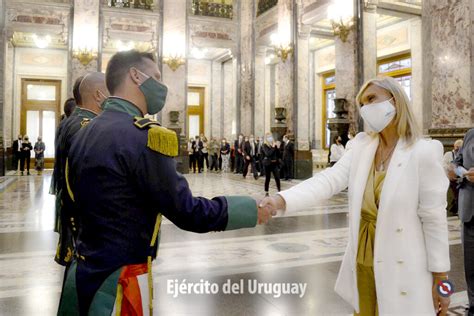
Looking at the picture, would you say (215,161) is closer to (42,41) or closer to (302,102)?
(302,102)

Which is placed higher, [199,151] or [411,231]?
[199,151]

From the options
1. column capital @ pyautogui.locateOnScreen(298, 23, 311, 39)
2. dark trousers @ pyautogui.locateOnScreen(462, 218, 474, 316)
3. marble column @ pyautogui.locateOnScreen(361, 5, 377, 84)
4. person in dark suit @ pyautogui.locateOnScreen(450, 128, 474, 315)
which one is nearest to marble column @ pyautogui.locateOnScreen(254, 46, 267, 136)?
column capital @ pyautogui.locateOnScreen(298, 23, 311, 39)

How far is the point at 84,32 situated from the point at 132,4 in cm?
231

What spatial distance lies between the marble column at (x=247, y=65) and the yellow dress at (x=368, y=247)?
1586cm

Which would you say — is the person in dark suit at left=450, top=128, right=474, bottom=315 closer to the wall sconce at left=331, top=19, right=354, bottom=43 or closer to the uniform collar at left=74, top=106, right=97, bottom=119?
the uniform collar at left=74, top=106, right=97, bottom=119

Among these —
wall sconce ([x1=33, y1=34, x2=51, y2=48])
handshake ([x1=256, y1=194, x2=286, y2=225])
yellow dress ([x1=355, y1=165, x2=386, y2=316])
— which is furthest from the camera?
wall sconce ([x1=33, y1=34, x2=51, y2=48])

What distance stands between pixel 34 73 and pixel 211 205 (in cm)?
2153

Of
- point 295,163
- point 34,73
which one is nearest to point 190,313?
point 295,163

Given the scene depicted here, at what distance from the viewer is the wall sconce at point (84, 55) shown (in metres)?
15.5

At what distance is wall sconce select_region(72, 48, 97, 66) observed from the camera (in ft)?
51.0

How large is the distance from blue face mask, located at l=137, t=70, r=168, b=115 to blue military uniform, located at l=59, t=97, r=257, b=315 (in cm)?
14

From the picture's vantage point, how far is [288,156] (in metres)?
14.1

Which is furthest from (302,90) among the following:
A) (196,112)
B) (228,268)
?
(228,268)

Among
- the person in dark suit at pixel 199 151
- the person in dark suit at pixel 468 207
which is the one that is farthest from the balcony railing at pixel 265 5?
the person in dark suit at pixel 468 207
